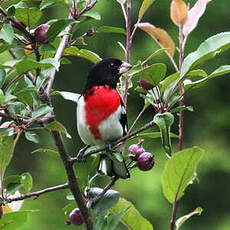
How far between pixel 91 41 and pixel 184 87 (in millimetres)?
3761

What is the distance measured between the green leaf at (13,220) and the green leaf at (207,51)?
316 millimetres

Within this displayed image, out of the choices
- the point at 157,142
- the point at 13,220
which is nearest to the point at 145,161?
the point at 13,220

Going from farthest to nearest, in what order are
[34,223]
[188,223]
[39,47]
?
[188,223] → [34,223] → [39,47]

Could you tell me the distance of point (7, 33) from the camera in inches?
41.3

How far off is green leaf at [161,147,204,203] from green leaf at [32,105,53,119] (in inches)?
7.9

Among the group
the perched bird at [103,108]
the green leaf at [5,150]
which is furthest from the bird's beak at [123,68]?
the green leaf at [5,150]

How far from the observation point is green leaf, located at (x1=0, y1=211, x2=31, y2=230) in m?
1.16

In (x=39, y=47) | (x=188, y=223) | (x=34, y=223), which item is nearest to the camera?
(x=39, y=47)

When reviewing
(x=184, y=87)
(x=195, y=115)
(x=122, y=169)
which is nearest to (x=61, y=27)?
(x=184, y=87)

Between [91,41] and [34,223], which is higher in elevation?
[91,41]

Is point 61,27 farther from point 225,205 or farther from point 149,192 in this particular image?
point 225,205

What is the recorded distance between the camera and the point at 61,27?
111 centimetres

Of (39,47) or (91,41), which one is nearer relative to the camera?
(39,47)

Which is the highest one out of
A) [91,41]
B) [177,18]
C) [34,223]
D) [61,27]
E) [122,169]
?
[61,27]
